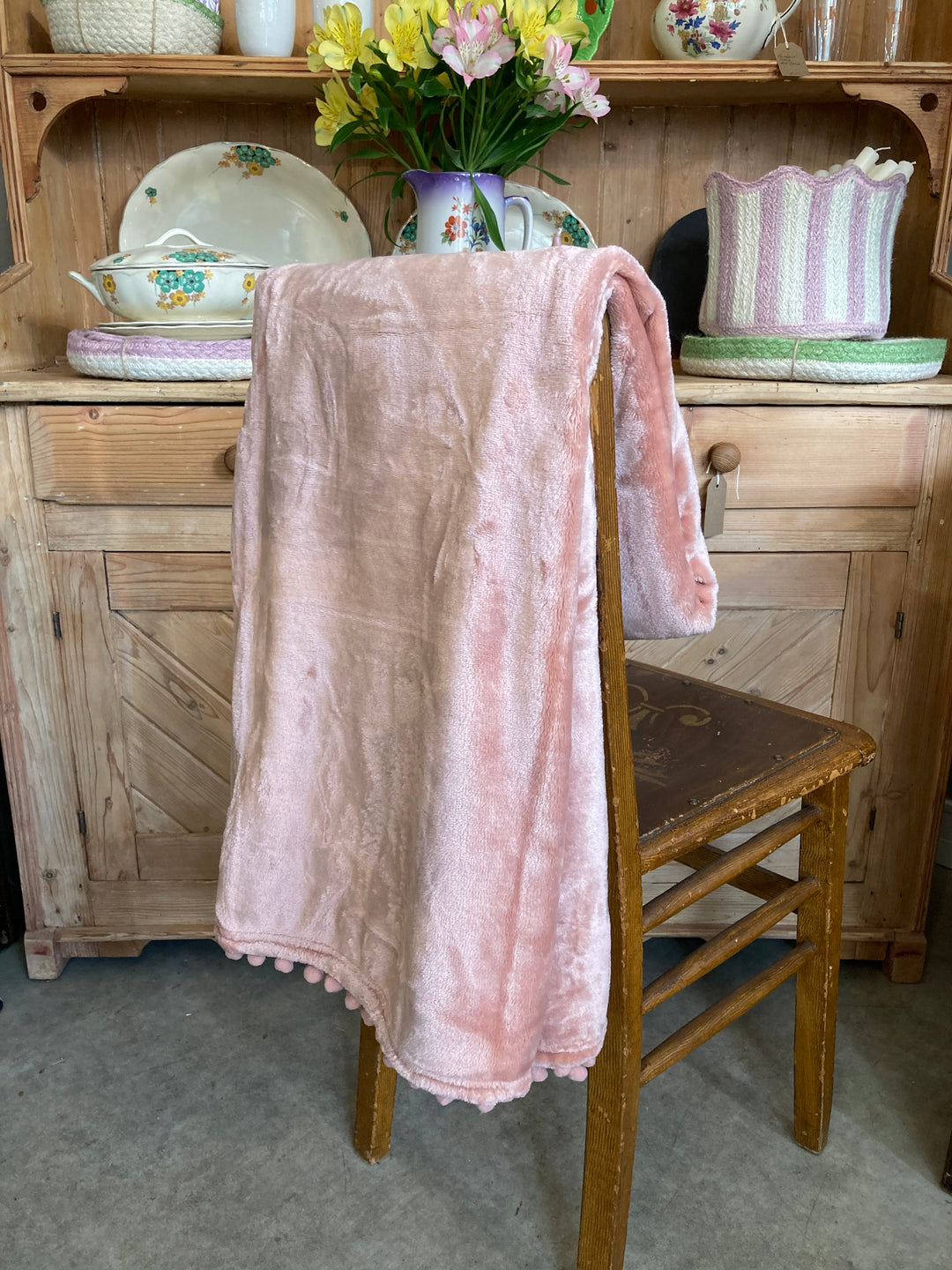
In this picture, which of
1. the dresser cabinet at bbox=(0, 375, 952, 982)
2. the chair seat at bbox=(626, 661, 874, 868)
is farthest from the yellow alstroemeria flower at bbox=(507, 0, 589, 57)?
the chair seat at bbox=(626, 661, 874, 868)

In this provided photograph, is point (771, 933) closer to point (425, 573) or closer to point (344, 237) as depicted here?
point (425, 573)

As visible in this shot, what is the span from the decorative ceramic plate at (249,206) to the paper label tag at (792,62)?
617 millimetres

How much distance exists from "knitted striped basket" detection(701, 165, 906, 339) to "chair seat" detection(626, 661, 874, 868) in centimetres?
49

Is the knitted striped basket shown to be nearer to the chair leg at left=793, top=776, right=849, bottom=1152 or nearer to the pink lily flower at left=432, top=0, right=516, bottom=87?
the pink lily flower at left=432, top=0, right=516, bottom=87

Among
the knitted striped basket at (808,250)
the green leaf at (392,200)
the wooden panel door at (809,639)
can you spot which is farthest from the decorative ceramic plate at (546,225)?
the wooden panel door at (809,639)

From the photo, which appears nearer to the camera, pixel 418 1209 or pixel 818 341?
pixel 418 1209

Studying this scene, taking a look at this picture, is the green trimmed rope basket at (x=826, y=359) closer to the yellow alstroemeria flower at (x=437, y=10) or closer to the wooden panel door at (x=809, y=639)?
the wooden panel door at (x=809, y=639)

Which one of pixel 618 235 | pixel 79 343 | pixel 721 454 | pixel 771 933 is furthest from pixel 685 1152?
pixel 618 235

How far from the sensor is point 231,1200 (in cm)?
107

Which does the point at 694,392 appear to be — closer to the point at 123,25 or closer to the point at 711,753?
the point at 711,753

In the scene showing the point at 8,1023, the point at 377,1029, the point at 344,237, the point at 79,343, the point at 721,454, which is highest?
the point at 344,237

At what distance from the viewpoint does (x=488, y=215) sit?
130 cm

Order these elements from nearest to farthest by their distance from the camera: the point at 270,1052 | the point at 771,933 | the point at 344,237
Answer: the point at 270,1052, the point at 771,933, the point at 344,237

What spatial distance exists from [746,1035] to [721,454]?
2.46 ft
